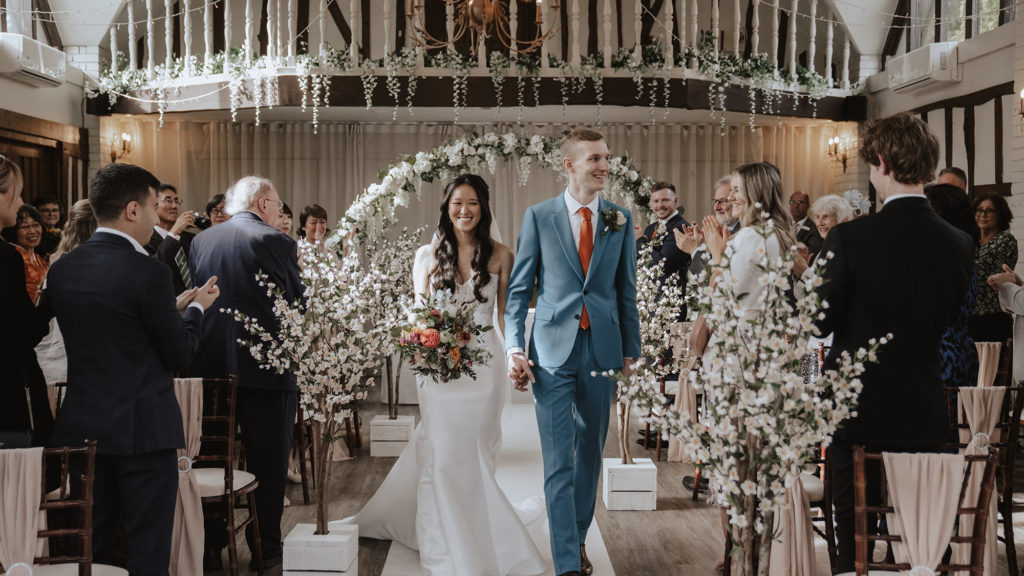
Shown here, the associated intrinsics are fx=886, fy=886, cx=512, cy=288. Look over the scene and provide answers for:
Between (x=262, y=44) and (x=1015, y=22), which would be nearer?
(x=1015, y=22)

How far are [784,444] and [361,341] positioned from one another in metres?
2.01

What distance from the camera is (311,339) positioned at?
3584 millimetres

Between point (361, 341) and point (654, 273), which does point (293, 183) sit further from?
point (361, 341)

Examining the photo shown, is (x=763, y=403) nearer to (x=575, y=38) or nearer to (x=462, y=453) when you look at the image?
(x=462, y=453)

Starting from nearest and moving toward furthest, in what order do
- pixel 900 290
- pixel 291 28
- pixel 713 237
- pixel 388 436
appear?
pixel 900 290, pixel 713 237, pixel 388 436, pixel 291 28

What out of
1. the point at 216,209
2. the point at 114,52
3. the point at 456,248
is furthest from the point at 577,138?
the point at 114,52

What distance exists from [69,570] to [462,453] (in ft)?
5.82

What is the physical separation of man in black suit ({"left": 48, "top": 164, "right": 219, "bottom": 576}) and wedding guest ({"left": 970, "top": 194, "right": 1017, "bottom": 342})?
4497mm

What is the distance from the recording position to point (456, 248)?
4.39 meters

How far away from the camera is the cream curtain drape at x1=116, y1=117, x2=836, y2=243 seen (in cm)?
1209

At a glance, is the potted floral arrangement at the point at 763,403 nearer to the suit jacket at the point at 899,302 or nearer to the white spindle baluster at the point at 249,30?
the suit jacket at the point at 899,302

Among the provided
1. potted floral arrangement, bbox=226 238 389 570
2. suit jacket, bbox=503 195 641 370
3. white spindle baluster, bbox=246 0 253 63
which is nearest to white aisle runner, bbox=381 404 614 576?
potted floral arrangement, bbox=226 238 389 570

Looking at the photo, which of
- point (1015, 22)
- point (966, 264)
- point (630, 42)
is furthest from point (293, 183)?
point (966, 264)

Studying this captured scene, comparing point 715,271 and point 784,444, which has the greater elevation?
point 715,271
